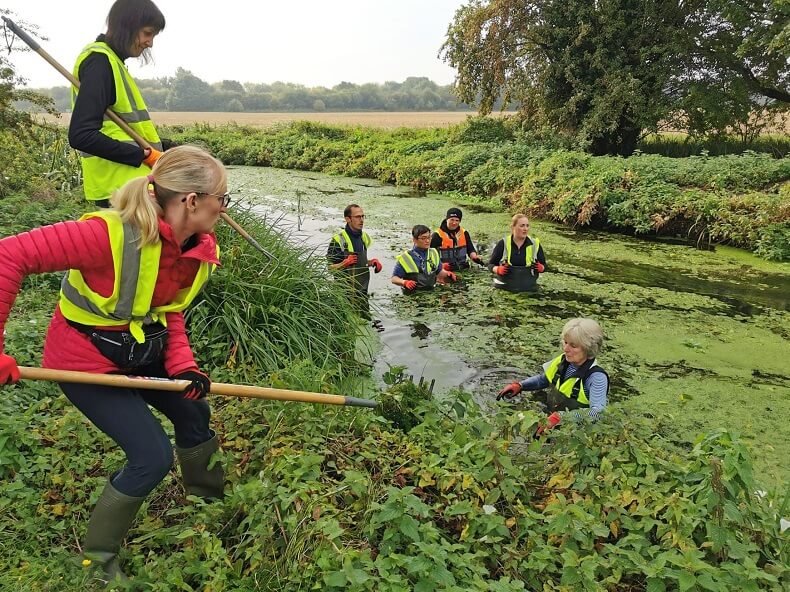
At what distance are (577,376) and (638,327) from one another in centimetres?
253

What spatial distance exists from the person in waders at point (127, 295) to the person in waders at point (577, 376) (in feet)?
7.86

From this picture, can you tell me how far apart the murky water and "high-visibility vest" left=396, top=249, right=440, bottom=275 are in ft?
1.00

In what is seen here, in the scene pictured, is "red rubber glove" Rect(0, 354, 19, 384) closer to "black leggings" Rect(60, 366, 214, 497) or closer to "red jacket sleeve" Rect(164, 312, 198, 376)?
"black leggings" Rect(60, 366, 214, 497)

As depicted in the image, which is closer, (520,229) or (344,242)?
(344,242)

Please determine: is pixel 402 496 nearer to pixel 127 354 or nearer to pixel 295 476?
pixel 295 476

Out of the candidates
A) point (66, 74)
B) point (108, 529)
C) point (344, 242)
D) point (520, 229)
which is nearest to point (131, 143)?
point (66, 74)

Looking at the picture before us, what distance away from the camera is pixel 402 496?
2383mm

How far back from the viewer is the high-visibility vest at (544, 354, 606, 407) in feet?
13.1

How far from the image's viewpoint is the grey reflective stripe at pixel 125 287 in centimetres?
205

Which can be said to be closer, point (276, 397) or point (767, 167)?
point (276, 397)

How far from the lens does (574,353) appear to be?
12.9 feet

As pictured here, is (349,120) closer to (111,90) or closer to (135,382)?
(111,90)

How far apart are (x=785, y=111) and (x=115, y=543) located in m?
18.6

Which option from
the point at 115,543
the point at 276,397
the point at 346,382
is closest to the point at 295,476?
the point at 276,397
